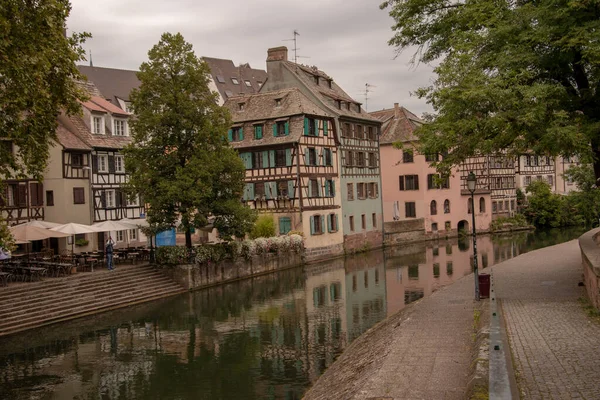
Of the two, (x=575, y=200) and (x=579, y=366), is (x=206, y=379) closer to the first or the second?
(x=579, y=366)

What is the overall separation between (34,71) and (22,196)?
1917 cm

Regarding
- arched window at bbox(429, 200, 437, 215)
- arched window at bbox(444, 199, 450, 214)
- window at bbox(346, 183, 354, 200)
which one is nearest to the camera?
Result: window at bbox(346, 183, 354, 200)

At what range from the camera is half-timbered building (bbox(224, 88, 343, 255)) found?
1745 inches

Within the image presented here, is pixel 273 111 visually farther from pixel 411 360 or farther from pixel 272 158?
pixel 411 360

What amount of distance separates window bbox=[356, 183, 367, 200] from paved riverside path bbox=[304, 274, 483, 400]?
101ft

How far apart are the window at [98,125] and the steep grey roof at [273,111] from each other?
8698 millimetres

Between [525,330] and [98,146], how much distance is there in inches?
1192

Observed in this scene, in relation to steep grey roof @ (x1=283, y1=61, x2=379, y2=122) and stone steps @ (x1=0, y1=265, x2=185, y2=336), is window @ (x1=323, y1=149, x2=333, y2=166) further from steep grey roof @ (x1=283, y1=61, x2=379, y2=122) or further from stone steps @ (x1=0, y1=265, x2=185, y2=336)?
stone steps @ (x1=0, y1=265, x2=185, y2=336)

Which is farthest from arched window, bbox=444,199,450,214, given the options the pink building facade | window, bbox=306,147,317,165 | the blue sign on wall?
the blue sign on wall

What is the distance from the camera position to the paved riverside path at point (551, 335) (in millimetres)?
10188

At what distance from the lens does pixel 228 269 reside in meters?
36.0

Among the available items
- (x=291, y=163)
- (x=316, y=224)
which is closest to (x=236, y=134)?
(x=291, y=163)

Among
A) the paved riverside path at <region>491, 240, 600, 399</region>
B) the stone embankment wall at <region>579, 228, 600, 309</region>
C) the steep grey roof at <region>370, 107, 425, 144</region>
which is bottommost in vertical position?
the paved riverside path at <region>491, 240, 600, 399</region>

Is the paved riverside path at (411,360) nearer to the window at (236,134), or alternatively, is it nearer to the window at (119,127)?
the window at (119,127)
